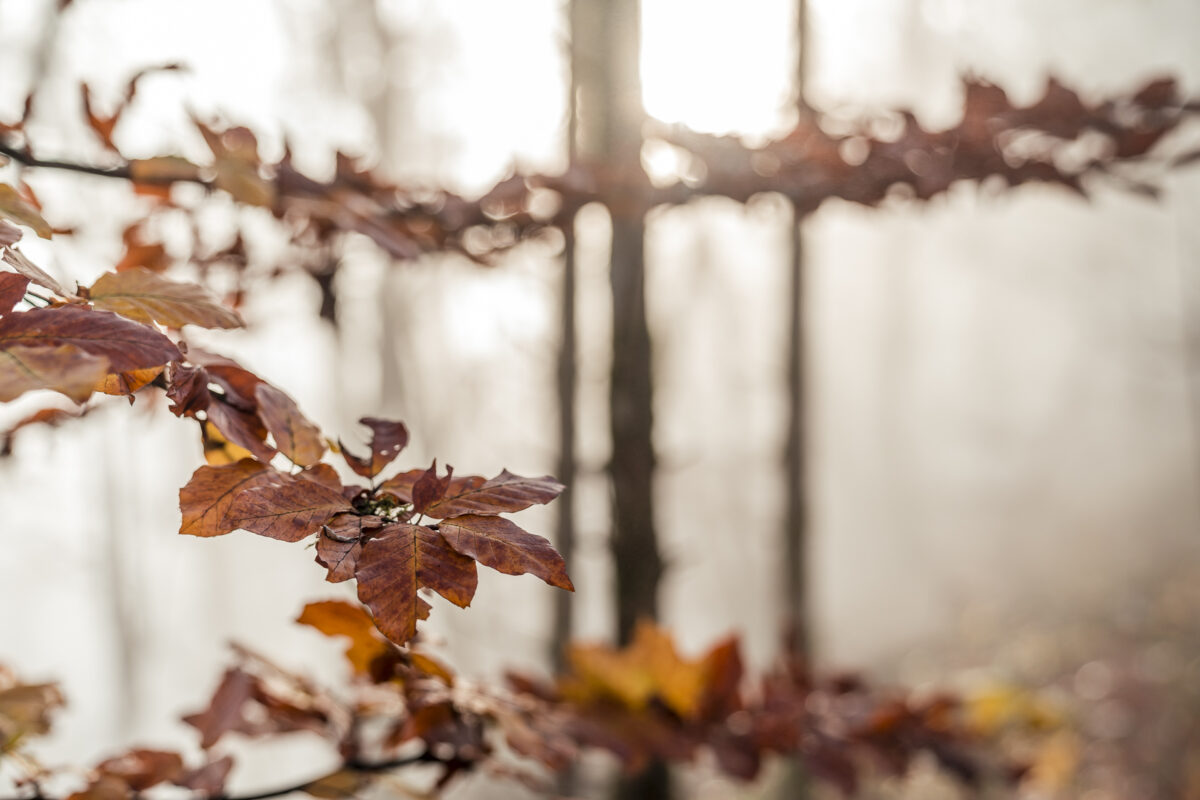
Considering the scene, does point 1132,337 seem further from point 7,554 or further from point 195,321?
point 7,554

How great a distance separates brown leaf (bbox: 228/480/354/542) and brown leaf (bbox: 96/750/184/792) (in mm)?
400

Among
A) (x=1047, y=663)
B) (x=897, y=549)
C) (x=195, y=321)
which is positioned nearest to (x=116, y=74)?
(x=195, y=321)

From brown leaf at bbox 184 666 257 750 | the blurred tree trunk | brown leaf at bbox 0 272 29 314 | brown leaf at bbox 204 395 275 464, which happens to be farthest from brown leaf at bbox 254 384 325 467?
the blurred tree trunk

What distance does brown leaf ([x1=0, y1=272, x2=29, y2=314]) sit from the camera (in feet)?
0.93

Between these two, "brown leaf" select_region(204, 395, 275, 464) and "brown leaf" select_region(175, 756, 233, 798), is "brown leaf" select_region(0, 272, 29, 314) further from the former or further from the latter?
"brown leaf" select_region(175, 756, 233, 798)

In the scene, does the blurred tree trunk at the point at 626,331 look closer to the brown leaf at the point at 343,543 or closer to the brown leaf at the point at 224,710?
the brown leaf at the point at 224,710

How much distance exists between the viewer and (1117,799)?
15.1 feet

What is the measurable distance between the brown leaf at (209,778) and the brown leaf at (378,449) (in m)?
0.37

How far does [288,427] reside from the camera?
14.9 inches

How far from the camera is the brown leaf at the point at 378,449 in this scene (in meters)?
0.37

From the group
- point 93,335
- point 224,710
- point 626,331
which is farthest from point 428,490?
point 626,331

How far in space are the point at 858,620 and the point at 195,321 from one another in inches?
489

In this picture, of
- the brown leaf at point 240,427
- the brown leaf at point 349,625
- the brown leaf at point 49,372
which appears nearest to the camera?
the brown leaf at point 49,372

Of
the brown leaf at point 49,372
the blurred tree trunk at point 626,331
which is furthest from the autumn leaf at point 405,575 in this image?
the blurred tree trunk at point 626,331
